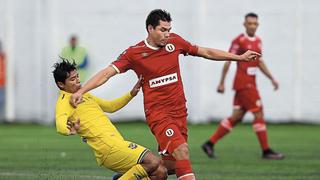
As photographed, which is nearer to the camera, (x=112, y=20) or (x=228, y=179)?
(x=228, y=179)

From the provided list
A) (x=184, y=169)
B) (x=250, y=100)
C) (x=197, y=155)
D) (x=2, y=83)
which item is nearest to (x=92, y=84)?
(x=184, y=169)

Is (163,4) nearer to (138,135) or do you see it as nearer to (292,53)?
(292,53)

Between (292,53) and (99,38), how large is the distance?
5.35 metres

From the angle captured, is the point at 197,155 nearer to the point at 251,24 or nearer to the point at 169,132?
the point at 251,24

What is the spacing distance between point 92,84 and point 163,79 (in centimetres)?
93

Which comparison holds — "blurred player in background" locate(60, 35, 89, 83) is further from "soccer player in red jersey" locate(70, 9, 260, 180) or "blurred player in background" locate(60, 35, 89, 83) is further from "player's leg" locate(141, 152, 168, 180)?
"player's leg" locate(141, 152, 168, 180)

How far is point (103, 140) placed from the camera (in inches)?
376

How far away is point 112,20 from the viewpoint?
2538 centimetres

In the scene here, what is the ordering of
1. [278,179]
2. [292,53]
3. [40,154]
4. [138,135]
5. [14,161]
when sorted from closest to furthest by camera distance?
[278,179]
[14,161]
[40,154]
[138,135]
[292,53]

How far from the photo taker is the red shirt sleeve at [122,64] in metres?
9.61

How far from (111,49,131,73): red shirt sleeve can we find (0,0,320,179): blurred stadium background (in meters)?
14.3

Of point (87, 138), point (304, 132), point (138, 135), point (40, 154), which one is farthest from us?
point (304, 132)

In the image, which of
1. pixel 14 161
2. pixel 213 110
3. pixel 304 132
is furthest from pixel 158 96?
pixel 213 110

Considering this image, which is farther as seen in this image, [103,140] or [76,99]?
[103,140]
